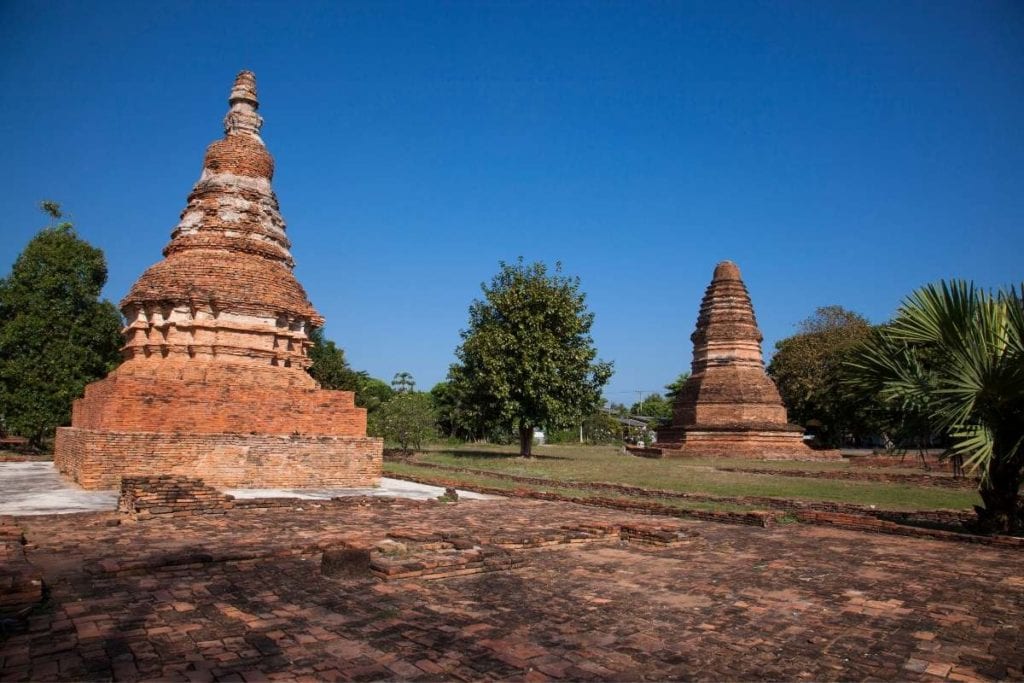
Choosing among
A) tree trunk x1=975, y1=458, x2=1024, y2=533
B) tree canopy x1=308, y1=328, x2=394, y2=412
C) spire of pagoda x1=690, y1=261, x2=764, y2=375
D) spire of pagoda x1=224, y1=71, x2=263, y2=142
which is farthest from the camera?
tree canopy x1=308, y1=328, x2=394, y2=412

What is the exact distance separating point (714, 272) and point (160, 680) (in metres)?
33.2

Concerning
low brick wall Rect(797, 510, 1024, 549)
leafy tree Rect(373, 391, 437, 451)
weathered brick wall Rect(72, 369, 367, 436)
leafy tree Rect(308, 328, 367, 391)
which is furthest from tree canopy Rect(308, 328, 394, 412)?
low brick wall Rect(797, 510, 1024, 549)

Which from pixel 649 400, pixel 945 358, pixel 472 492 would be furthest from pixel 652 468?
pixel 649 400

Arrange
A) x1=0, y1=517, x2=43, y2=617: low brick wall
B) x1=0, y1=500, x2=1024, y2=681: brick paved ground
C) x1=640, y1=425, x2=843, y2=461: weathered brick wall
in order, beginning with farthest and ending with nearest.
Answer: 1. x1=640, y1=425, x2=843, y2=461: weathered brick wall
2. x1=0, y1=517, x2=43, y2=617: low brick wall
3. x1=0, y1=500, x2=1024, y2=681: brick paved ground

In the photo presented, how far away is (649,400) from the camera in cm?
8562

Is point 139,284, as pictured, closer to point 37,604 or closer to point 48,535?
point 48,535

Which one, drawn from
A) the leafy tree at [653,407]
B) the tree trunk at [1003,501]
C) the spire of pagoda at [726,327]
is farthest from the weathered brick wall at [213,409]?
the leafy tree at [653,407]

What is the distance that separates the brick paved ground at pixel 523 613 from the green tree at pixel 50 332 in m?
17.2

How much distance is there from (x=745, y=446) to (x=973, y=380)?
20.7m

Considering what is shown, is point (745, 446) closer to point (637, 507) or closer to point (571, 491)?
point (571, 491)

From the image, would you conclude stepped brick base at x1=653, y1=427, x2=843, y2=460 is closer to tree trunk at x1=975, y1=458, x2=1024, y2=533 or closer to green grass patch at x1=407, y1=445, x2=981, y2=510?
green grass patch at x1=407, y1=445, x2=981, y2=510

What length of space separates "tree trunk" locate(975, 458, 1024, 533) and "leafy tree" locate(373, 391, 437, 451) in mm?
19779

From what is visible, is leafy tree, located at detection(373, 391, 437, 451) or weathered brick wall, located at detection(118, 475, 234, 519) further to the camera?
leafy tree, located at detection(373, 391, 437, 451)

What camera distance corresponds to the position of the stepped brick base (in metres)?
28.2
